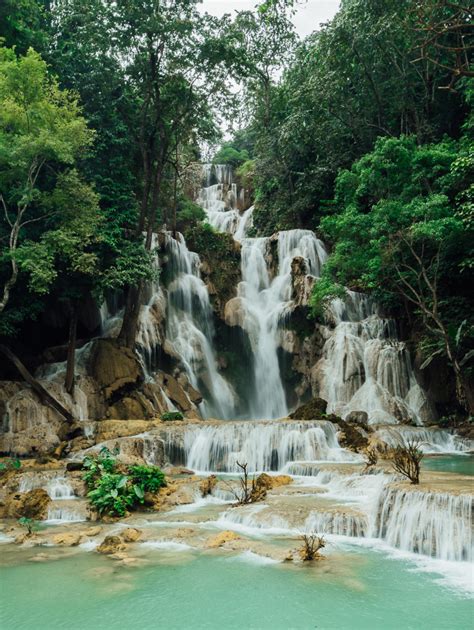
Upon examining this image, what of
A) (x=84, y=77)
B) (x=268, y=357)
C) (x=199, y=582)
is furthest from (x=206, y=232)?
(x=199, y=582)

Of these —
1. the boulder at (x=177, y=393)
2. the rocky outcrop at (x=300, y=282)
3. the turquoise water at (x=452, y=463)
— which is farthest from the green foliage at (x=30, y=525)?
the rocky outcrop at (x=300, y=282)

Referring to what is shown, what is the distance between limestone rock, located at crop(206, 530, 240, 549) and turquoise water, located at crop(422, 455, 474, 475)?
17.5ft

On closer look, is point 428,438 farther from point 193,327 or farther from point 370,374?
point 193,327

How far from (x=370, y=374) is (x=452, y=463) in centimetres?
772

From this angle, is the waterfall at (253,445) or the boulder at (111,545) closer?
the boulder at (111,545)

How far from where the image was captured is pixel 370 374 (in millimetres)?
20078

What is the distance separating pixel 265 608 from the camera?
5660 mm

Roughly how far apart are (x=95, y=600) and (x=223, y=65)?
2044 centimetres

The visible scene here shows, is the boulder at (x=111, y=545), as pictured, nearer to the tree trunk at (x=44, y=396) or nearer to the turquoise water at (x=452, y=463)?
the turquoise water at (x=452, y=463)

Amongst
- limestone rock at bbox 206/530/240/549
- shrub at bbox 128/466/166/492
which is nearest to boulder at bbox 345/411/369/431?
shrub at bbox 128/466/166/492

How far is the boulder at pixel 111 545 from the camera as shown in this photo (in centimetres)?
744

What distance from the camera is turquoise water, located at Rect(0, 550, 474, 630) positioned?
5.40 m

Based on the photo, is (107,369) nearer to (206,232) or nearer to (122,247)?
(122,247)

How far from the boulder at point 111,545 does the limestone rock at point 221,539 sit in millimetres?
1259
